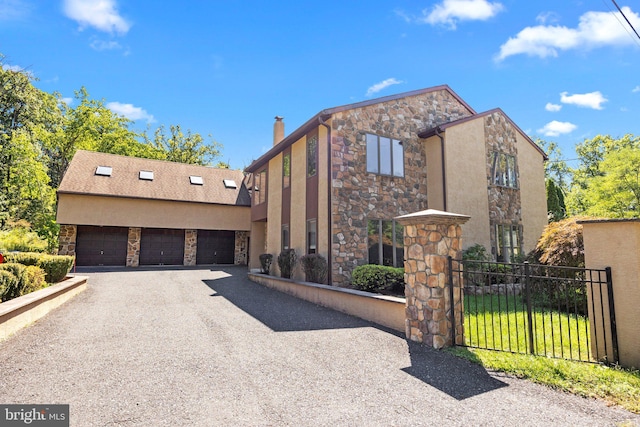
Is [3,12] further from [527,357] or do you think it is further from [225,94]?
[527,357]

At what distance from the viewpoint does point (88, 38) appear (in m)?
13.1

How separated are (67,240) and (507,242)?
72.9 ft

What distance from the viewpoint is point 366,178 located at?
→ 450 inches

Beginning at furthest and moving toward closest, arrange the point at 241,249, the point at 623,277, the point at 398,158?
the point at 241,249, the point at 398,158, the point at 623,277

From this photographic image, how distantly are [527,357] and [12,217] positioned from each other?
2879 centimetres

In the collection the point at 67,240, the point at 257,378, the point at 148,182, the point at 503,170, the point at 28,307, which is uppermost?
the point at 148,182

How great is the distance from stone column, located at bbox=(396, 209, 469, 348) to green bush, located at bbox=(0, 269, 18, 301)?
7988 mm

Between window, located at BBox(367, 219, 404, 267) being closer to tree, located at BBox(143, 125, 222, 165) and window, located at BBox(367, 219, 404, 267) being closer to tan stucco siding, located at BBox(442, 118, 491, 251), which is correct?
tan stucco siding, located at BBox(442, 118, 491, 251)

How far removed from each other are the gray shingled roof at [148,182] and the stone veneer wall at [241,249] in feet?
7.52

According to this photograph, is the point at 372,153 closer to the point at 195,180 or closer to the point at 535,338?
the point at 535,338

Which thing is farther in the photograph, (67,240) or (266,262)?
(67,240)

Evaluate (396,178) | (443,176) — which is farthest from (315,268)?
(443,176)

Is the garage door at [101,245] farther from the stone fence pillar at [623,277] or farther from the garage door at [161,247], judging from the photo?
the stone fence pillar at [623,277]

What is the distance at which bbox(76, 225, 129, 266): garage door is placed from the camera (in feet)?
60.7
